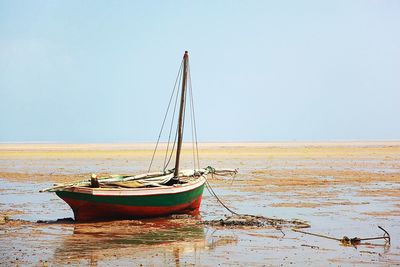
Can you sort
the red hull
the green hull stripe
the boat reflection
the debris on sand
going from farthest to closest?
1. the red hull
2. the debris on sand
3. the green hull stripe
4. the boat reflection

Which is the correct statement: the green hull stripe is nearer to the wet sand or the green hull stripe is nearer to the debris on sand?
the wet sand

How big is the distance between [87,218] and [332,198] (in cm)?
1071

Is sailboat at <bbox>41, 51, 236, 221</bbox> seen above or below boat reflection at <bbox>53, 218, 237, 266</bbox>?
above

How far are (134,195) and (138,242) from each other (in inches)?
132

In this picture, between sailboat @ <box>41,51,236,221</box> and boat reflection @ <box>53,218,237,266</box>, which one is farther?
sailboat @ <box>41,51,236,221</box>

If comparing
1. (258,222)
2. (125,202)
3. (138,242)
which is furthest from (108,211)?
(258,222)

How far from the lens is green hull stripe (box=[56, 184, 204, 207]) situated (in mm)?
17464

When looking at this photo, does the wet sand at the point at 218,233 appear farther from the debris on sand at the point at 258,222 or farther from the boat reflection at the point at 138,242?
the debris on sand at the point at 258,222

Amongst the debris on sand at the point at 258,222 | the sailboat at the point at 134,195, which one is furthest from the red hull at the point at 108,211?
the debris on sand at the point at 258,222

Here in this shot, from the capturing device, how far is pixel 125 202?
715 inches

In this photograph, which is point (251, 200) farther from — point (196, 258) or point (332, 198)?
point (196, 258)

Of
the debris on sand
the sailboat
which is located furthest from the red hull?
the debris on sand

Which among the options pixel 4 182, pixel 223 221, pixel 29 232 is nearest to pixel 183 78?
pixel 223 221

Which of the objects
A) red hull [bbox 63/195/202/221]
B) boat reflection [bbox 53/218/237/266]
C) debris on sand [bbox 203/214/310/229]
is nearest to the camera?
boat reflection [bbox 53/218/237/266]
